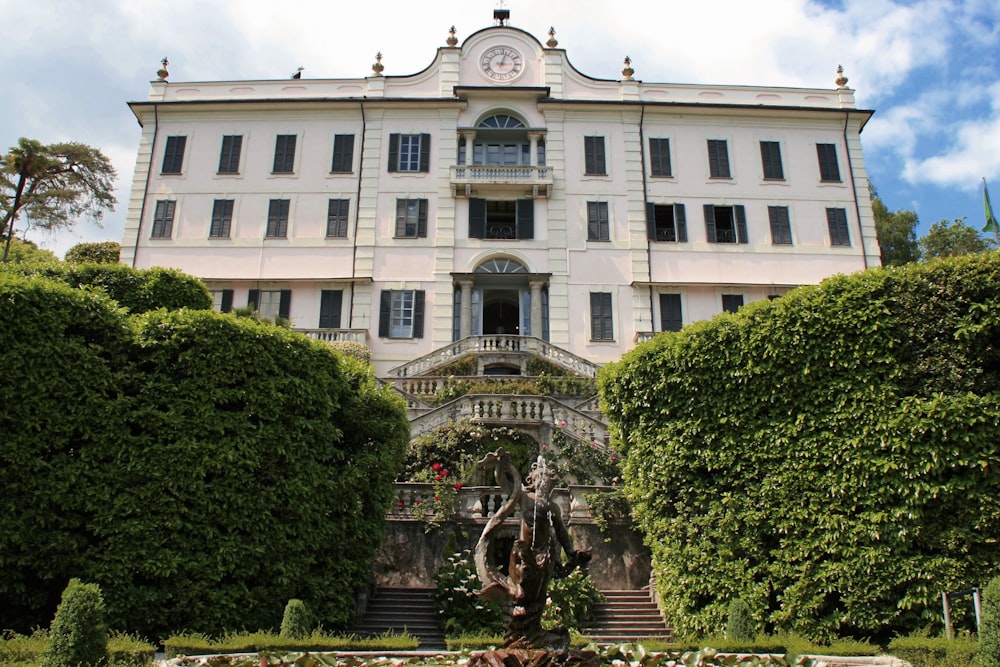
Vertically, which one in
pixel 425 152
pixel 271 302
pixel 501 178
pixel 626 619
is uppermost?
pixel 425 152

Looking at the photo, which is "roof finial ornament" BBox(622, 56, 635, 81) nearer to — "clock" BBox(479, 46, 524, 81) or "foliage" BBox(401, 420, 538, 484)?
"clock" BBox(479, 46, 524, 81)

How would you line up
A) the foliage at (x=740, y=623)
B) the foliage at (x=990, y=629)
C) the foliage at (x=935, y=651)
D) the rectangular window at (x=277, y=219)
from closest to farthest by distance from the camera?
the foliage at (x=990, y=629) < the foliage at (x=935, y=651) < the foliage at (x=740, y=623) < the rectangular window at (x=277, y=219)

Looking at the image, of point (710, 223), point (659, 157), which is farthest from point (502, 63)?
point (710, 223)

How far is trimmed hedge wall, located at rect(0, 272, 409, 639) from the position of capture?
1177cm

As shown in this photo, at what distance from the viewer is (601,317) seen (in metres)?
30.7

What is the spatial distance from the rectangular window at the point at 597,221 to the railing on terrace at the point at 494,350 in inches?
246

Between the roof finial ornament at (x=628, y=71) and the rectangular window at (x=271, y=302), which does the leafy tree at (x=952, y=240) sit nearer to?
the roof finial ornament at (x=628, y=71)

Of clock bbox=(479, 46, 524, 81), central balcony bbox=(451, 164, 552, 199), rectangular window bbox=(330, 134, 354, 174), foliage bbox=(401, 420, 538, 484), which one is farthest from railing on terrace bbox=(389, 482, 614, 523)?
clock bbox=(479, 46, 524, 81)

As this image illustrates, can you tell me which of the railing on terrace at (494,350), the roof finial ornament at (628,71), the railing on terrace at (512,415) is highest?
the roof finial ornament at (628,71)

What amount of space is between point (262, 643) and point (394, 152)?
25327mm

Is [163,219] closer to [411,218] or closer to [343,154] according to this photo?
[343,154]

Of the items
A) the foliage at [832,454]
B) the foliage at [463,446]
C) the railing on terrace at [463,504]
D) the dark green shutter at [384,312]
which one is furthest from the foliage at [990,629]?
the dark green shutter at [384,312]

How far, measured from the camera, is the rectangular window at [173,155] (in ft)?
108

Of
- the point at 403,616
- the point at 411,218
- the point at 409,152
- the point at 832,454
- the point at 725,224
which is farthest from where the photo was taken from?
the point at 409,152
